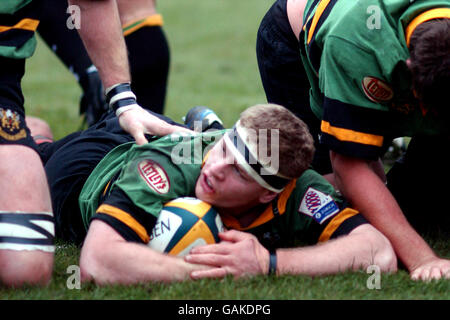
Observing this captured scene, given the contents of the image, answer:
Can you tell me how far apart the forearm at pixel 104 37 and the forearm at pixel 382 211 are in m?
1.33

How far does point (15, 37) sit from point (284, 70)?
171 cm

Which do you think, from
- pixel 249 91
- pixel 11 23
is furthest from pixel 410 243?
pixel 249 91

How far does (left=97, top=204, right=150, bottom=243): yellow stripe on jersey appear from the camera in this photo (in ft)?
9.59

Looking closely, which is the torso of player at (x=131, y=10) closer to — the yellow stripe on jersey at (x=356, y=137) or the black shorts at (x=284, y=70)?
the black shorts at (x=284, y=70)

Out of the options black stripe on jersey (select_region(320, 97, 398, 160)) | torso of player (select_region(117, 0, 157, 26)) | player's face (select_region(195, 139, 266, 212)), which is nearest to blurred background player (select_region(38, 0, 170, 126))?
torso of player (select_region(117, 0, 157, 26))

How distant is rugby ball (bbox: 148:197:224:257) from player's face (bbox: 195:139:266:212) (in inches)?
4.6

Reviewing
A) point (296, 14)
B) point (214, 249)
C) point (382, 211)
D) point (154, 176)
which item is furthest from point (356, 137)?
point (296, 14)

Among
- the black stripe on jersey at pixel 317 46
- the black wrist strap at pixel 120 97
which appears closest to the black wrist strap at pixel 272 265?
the black stripe on jersey at pixel 317 46

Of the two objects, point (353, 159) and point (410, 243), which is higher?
point (353, 159)

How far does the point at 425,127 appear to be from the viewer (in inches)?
129

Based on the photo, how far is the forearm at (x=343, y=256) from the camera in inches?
118
